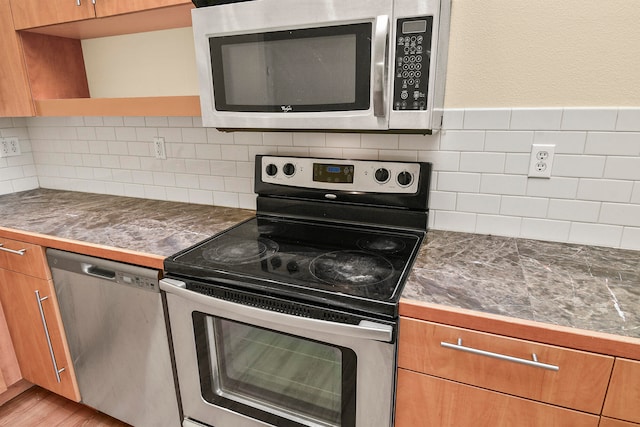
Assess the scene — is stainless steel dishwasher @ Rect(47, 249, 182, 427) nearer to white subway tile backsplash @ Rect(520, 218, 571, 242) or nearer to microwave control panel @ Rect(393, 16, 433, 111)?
microwave control panel @ Rect(393, 16, 433, 111)

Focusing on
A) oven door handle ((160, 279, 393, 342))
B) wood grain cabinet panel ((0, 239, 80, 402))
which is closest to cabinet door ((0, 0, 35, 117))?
wood grain cabinet panel ((0, 239, 80, 402))

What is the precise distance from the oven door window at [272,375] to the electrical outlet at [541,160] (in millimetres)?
879

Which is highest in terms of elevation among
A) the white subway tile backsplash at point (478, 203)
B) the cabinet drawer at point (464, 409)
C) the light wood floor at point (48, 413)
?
the white subway tile backsplash at point (478, 203)

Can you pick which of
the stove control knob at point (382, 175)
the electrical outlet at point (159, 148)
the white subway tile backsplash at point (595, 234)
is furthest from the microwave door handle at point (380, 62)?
the electrical outlet at point (159, 148)

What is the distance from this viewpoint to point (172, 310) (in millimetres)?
1230

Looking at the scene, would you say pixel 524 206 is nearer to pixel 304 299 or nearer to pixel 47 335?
pixel 304 299

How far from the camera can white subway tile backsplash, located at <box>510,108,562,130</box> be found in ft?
3.96

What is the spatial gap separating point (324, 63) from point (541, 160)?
78 cm

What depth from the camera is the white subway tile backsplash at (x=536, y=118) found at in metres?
1.21

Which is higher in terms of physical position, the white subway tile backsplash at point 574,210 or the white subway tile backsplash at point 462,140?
the white subway tile backsplash at point 462,140

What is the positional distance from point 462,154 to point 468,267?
1.46 ft

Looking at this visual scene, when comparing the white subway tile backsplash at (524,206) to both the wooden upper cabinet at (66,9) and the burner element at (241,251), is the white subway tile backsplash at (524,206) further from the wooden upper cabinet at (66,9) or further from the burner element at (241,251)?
the wooden upper cabinet at (66,9)

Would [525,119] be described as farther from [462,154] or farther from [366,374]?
[366,374]

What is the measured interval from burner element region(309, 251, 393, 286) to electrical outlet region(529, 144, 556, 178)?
0.60 meters
